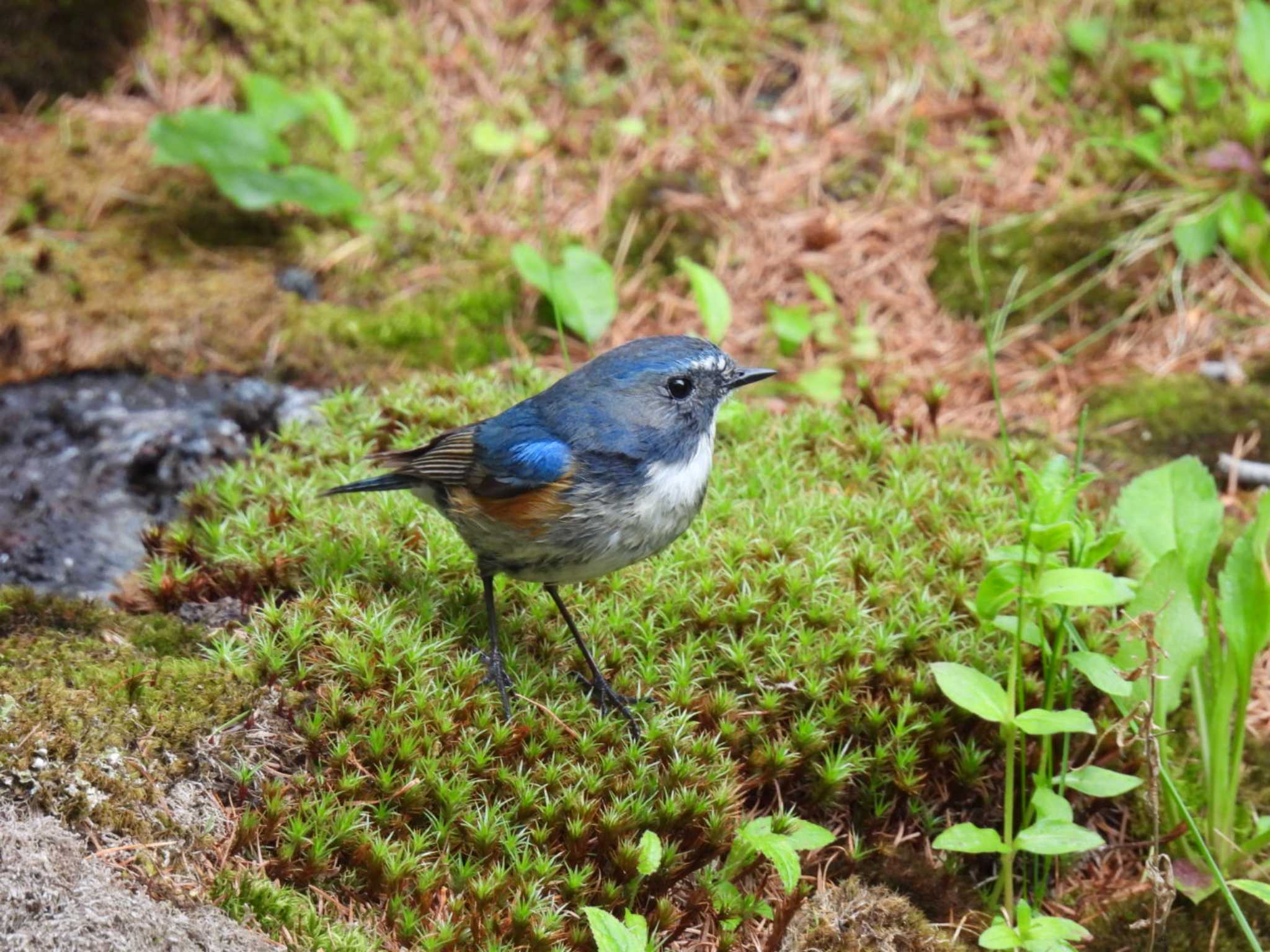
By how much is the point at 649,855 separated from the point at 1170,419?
3.96 m

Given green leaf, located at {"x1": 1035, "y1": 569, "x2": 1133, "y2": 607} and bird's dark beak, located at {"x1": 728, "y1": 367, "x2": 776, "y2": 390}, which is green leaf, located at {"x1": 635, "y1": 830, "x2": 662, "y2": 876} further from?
bird's dark beak, located at {"x1": 728, "y1": 367, "x2": 776, "y2": 390}

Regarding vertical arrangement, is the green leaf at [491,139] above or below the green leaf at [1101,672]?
above

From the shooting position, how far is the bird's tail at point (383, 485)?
4.43 m

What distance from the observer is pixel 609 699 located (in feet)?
13.4

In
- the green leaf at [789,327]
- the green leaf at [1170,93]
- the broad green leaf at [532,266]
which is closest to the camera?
the broad green leaf at [532,266]

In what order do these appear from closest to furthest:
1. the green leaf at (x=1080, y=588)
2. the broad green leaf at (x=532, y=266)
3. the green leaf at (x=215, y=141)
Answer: the green leaf at (x=1080, y=588), the broad green leaf at (x=532, y=266), the green leaf at (x=215, y=141)

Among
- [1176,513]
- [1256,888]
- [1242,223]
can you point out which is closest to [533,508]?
[1176,513]

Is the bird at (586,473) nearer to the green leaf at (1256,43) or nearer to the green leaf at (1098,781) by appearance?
the green leaf at (1098,781)

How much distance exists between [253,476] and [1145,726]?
3540mm

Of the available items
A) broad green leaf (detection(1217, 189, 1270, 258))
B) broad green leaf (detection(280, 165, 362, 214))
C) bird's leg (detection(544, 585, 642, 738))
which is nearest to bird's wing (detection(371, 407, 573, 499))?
bird's leg (detection(544, 585, 642, 738))

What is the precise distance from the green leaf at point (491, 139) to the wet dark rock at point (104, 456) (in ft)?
7.34

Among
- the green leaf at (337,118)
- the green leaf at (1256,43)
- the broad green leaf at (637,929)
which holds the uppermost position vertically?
the green leaf at (337,118)

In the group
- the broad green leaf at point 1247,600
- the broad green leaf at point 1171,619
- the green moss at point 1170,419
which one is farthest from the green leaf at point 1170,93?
the broad green leaf at point 1171,619

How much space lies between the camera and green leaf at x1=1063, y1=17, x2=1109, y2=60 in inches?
299
